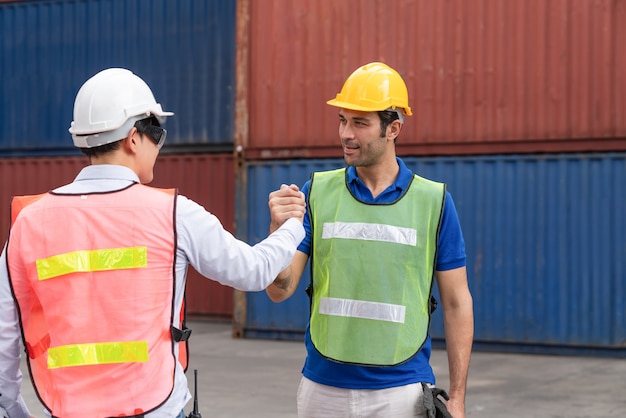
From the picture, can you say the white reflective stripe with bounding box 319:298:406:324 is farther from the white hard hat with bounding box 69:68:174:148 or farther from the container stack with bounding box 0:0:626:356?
the container stack with bounding box 0:0:626:356

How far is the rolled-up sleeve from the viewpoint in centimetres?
272

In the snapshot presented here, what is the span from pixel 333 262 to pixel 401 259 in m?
0.24

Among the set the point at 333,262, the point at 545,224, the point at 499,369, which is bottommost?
the point at 499,369

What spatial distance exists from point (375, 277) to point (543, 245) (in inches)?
353

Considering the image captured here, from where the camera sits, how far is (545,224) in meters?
12.3

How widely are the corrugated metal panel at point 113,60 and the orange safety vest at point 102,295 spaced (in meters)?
13.3

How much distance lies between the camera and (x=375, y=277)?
12.0 ft

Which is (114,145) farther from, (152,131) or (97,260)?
(97,260)

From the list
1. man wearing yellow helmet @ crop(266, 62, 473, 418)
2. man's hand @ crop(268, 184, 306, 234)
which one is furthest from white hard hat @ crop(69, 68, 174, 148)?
man wearing yellow helmet @ crop(266, 62, 473, 418)

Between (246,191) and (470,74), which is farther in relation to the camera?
(246,191)

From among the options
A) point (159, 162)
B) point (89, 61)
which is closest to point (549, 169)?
point (159, 162)

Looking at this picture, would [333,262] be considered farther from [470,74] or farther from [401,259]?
[470,74]

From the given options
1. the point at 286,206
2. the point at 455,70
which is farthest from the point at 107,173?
the point at 455,70

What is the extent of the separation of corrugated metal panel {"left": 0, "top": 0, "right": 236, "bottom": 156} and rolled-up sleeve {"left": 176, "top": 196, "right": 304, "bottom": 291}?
13273 millimetres
